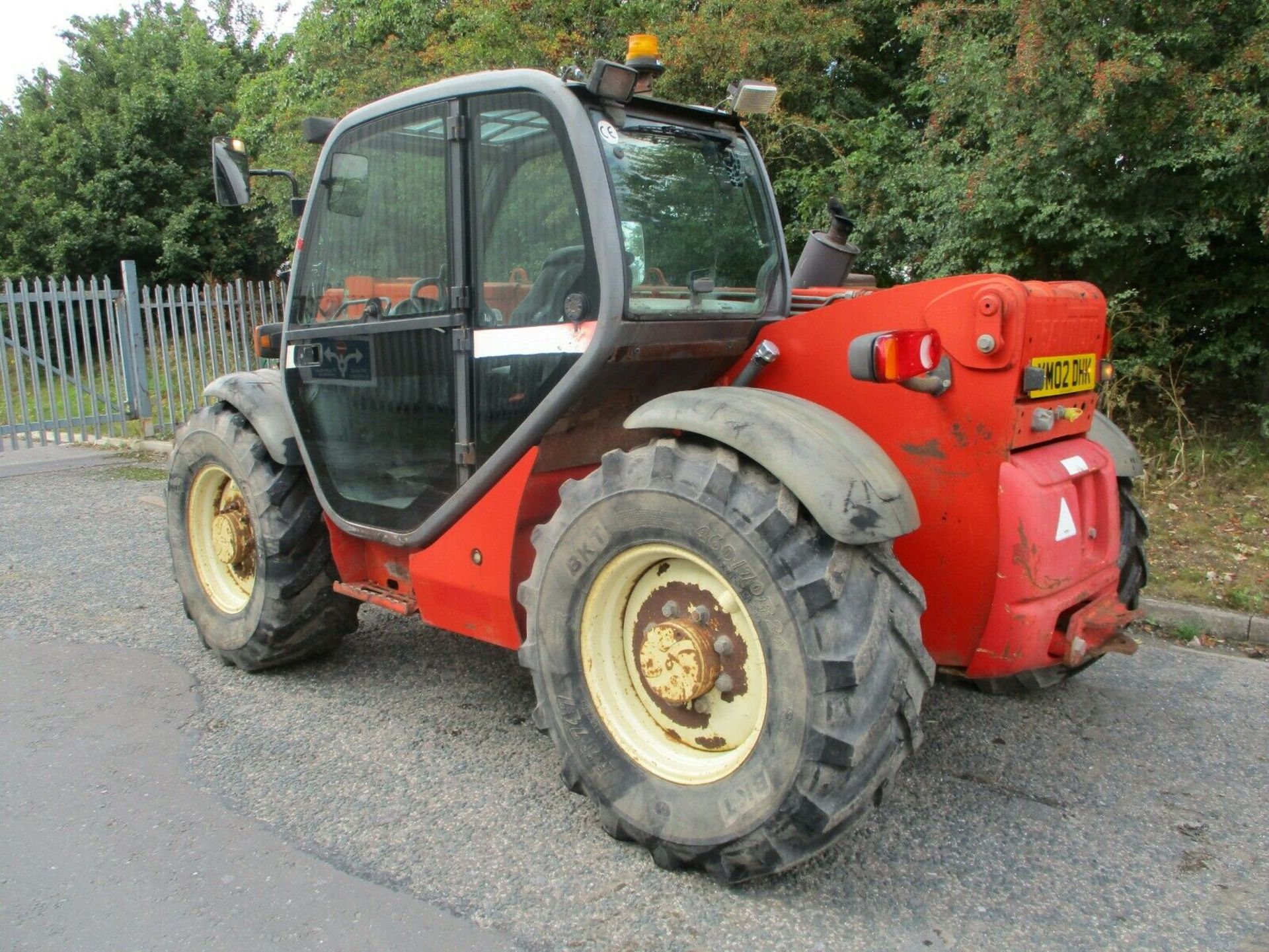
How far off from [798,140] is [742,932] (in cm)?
Answer: 877

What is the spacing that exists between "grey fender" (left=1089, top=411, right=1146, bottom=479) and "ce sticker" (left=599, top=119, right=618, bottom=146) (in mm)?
1919

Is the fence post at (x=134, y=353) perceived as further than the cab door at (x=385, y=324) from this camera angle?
Yes

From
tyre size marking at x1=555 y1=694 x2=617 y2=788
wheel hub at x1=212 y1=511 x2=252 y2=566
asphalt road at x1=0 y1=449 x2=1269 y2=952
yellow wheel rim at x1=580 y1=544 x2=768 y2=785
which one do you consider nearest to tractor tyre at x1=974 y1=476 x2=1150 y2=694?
asphalt road at x1=0 y1=449 x2=1269 y2=952

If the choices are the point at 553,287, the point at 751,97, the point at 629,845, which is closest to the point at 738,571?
the point at 629,845

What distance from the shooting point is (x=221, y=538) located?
178 inches

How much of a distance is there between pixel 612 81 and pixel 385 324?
1.19 metres

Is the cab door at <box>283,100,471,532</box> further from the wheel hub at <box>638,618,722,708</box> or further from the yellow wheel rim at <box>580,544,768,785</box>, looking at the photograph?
the wheel hub at <box>638,618,722,708</box>

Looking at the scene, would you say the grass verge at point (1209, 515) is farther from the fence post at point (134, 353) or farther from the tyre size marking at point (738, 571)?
the fence post at point (134, 353)

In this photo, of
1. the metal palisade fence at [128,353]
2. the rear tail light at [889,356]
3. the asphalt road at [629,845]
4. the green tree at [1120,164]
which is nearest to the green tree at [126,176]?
the metal palisade fence at [128,353]

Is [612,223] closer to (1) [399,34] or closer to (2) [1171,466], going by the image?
(2) [1171,466]

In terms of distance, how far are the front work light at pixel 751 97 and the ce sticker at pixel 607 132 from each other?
596 mm

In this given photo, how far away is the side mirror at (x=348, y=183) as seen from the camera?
12.3 ft

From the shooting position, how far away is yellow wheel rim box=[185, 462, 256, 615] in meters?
4.45

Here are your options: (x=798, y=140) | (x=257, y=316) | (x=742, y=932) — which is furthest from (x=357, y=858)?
(x=257, y=316)
